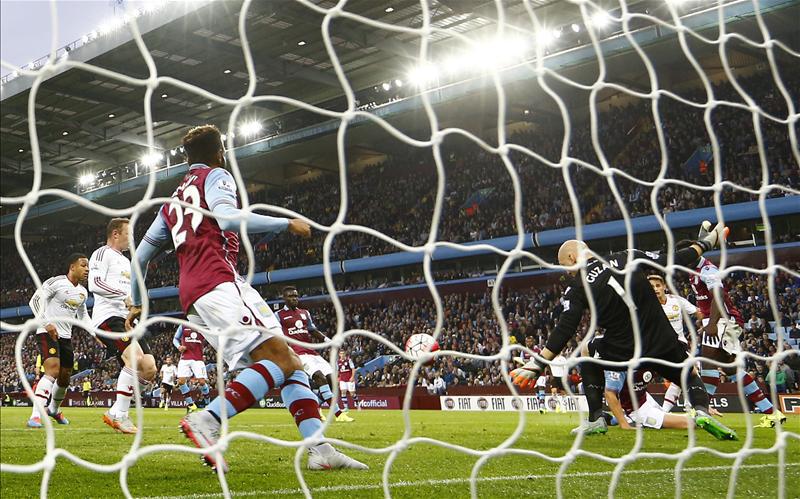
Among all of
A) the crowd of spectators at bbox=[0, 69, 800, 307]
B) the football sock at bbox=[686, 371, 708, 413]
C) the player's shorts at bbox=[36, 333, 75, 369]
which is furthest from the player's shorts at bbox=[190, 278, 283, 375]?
the crowd of spectators at bbox=[0, 69, 800, 307]

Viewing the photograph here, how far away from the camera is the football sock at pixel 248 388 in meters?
3.53

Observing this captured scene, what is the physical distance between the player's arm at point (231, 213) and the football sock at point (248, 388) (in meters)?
0.71

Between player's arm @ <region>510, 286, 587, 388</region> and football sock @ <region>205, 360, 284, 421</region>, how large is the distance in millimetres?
1196

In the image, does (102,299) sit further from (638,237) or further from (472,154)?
(472,154)

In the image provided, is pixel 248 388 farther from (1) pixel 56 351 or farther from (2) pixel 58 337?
(1) pixel 56 351

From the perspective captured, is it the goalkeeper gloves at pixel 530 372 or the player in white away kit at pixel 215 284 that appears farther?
the goalkeeper gloves at pixel 530 372

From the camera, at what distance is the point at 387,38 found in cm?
2305

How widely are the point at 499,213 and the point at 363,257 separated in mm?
5533

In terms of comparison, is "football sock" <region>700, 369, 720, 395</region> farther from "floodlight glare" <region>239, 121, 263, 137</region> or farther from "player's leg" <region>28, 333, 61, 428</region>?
"floodlight glare" <region>239, 121, 263, 137</region>

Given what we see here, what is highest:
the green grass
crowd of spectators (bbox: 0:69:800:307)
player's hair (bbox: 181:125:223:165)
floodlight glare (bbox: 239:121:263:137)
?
floodlight glare (bbox: 239:121:263:137)

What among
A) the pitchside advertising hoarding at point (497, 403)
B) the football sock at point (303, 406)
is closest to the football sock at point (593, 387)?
the football sock at point (303, 406)

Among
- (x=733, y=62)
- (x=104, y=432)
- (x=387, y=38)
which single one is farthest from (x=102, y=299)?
(x=733, y=62)

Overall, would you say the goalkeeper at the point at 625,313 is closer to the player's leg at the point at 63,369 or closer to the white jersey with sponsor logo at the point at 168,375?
the player's leg at the point at 63,369

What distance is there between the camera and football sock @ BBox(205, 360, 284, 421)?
11.6ft
